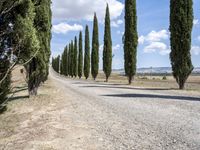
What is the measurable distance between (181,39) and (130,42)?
41.3 feet

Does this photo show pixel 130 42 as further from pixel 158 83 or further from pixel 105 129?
pixel 105 129

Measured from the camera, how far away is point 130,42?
40344 mm

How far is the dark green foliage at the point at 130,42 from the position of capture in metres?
40.3

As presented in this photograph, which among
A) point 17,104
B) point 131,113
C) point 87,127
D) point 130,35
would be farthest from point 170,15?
point 87,127

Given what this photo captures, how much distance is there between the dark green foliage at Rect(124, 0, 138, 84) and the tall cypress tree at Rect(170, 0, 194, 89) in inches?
451

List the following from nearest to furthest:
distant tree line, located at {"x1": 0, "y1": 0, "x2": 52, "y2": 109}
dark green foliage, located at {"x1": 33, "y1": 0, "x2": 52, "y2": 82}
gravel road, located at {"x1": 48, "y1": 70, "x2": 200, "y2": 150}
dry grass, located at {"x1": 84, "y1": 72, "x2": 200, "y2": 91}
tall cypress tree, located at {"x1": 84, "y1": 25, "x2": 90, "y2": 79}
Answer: gravel road, located at {"x1": 48, "y1": 70, "x2": 200, "y2": 150}
distant tree line, located at {"x1": 0, "y1": 0, "x2": 52, "y2": 109}
dark green foliage, located at {"x1": 33, "y1": 0, "x2": 52, "y2": 82}
dry grass, located at {"x1": 84, "y1": 72, "x2": 200, "y2": 91}
tall cypress tree, located at {"x1": 84, "y1": 25, "x2": 90, "y2": 79}

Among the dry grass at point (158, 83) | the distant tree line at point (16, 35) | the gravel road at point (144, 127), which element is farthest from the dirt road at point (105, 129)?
the dry grass at point (158, 83)

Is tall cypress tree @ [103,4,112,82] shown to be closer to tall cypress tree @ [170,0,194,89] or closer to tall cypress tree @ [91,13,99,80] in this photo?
tall cypress tree @ [91,13,99,80]

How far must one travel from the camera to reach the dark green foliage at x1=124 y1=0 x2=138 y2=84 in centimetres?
4028

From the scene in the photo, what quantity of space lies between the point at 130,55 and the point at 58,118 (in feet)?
94.7

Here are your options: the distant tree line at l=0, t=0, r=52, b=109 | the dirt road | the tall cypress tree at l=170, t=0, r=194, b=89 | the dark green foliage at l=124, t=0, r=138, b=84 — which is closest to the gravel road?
the dirt road

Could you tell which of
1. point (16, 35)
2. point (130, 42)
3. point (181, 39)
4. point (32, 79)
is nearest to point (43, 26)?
point (32, 79)

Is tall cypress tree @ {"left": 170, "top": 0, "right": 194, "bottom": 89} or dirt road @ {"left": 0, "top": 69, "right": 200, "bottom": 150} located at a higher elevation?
tall cypress tree @ {"left": 170, "top": 0, "right": 194, "bottom": 89}

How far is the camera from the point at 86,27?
70.3 m
